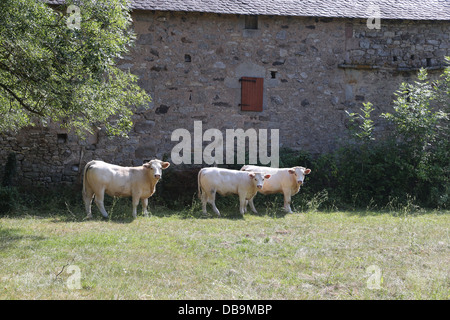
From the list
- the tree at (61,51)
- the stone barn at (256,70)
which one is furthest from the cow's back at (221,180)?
the tree at (61,51)

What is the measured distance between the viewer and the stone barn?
11.9m

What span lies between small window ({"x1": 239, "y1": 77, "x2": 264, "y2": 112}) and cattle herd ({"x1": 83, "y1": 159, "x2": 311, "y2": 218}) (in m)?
2.43

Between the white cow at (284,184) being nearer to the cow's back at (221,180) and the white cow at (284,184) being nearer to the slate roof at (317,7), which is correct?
the cow's back at (221,180)

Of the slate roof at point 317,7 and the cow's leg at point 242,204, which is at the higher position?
the slate roof at point 317,7

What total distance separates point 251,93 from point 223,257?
23.7 ft

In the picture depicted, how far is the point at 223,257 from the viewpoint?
6.01m

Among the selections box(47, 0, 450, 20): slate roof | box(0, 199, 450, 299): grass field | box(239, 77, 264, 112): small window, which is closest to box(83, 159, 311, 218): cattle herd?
box(0, 199, 450, 299): grass field

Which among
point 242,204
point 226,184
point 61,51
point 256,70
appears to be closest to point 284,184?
point 242,204

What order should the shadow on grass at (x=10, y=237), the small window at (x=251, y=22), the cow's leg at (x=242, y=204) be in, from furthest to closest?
the small window at (x=251, y=22) < the cow's leg at (x=242, y=204) < the shadow on grass at (x=10, y=237)

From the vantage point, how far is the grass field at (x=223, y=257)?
15.2ft

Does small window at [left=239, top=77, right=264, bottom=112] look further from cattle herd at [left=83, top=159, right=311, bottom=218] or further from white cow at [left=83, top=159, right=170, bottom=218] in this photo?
white cow at [left=83, top=159, right=170, bottom=218]
